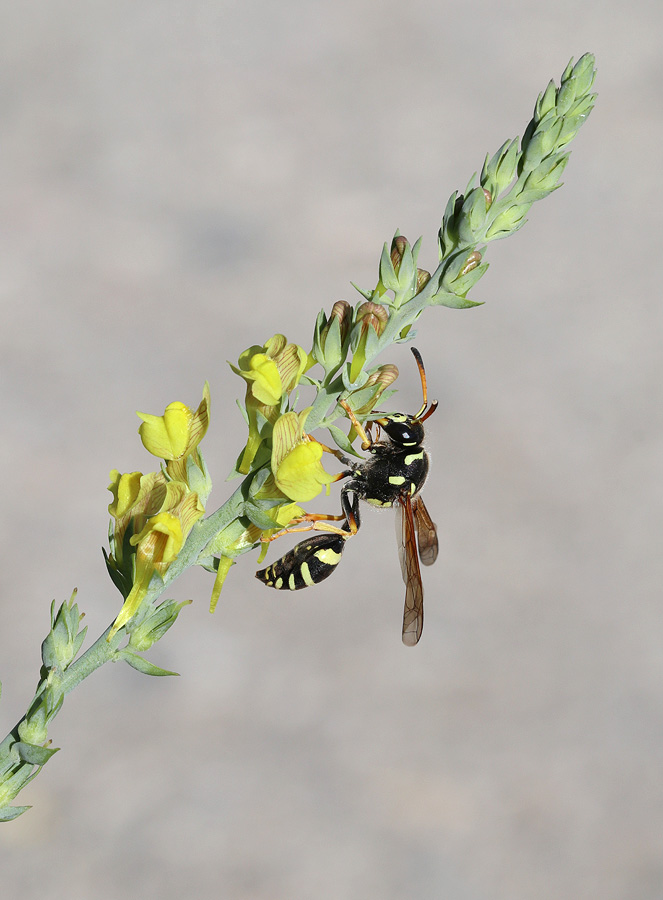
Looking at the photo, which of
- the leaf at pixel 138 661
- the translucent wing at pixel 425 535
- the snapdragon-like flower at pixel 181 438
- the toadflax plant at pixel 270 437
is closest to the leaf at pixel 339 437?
the toadflax plant at pixel 270 437

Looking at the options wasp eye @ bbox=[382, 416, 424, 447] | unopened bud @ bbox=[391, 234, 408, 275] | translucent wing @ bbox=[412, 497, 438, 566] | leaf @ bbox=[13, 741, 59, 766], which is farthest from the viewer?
translucent wing @ bbox=[412, 497, 438, 566]

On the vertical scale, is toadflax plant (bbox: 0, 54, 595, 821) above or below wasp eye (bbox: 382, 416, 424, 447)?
below

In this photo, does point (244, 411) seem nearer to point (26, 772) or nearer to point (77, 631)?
point (77, 631)

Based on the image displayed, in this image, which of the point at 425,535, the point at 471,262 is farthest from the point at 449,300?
the point at 425,535

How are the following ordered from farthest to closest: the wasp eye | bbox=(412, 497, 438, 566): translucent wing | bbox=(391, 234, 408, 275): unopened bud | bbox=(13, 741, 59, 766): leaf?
bbox=(412, 497, 438, 566): translucent wing < the wasp eye < bbox=(391, 234, 408, 275): unopened bud < bbox=(13, 741, 59, 766): leaf

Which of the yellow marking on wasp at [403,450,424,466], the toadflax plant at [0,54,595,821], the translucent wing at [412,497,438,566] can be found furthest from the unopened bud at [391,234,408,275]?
the translucent wing at [412,497,438,566]

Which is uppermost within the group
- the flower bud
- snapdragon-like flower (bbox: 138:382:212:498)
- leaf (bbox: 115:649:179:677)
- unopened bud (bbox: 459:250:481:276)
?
unopened bud (bbox: 459:250:481:276)

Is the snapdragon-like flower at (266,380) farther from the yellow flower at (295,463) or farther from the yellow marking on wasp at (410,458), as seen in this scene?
the yellow marking on wasp at (410,458)

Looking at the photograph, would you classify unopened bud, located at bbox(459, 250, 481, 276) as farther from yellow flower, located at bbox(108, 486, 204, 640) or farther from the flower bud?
yellow flower, located at bbox(108, 486, 204, 640)

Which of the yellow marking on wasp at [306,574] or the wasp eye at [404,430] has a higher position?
the wasp eye at [404,430]
